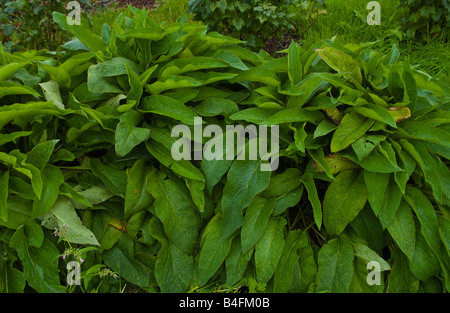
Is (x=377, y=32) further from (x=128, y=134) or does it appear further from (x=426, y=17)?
(x=128, y=134)

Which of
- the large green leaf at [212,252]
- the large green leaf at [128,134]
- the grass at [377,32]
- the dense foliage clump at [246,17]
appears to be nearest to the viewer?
the large green leaf at [128,134]

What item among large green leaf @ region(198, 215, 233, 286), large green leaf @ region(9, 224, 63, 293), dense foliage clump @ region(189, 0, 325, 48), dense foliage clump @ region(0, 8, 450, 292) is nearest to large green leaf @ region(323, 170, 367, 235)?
dense foliage clump @ region(0, 8, 450, 292)

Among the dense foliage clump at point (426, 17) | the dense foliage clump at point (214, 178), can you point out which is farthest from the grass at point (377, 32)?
the dense foliage clump at point (214, 178)

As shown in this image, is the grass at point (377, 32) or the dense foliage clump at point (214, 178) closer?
the dense foliage clump at point (214, 178)

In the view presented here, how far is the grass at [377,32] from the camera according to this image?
4617mm

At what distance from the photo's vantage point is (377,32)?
4941 mm

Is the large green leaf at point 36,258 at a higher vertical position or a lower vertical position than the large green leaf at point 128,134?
lower

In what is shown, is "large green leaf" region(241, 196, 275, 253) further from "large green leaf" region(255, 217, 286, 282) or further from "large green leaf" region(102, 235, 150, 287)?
"large green leaf" region(102, 235, 150, 287)

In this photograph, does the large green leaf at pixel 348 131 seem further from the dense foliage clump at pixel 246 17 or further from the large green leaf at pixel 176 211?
the dense foliage clump at pixel 246 17

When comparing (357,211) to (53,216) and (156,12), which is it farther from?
(156,12)

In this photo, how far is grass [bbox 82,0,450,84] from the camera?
4617 millimetres

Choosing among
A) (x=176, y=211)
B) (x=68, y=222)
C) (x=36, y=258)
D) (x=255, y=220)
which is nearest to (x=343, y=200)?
(x=255, y=220)

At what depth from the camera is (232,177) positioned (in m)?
2.52
